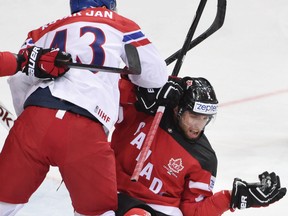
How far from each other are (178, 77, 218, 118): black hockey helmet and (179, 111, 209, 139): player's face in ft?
0.06

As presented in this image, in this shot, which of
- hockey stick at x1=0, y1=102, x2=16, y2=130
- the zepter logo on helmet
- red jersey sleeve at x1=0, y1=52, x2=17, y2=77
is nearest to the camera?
red jersey sleeve at x1=0, y1=52, x2=17, y2=77

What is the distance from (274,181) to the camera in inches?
113

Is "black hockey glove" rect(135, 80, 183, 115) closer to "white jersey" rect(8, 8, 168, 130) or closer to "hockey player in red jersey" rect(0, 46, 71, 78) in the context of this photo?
"white jersey" rect(8, 8, 168, 130)

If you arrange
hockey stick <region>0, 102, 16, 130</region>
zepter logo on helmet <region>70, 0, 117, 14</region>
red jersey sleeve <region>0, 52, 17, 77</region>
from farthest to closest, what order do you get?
hockey stick <region>0, 102, 16, 130</region>, zepter logo on helmet <region>70, 0, 117, 14</region>, red jersey sleeve <region>0, 52, 17, 77</region>

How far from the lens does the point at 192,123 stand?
2.85m

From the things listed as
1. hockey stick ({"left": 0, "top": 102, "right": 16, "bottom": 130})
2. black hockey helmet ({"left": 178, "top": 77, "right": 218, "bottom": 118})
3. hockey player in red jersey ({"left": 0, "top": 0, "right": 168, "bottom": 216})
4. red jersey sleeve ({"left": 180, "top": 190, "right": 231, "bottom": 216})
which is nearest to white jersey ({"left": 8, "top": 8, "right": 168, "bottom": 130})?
hockey player in red jersey ({"left": 0, "top": 0, "right": 168, "bottom": 216})

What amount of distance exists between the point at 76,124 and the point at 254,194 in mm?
715

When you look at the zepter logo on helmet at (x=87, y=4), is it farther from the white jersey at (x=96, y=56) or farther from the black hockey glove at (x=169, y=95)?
the black hockey glove at (x=169, y=95)

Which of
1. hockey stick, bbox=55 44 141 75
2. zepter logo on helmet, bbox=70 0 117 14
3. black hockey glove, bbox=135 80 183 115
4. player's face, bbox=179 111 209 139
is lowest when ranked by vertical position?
player's face, bbox=179 111 209 139

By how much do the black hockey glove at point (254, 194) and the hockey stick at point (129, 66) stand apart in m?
0.58

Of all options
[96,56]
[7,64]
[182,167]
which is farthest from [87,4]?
[182,167]

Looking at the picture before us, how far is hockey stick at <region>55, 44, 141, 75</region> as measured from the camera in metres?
2.55

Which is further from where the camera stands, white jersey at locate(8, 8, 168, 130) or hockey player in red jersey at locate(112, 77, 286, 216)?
hockey player in red jersey at locate(112, 77, 286, 216)

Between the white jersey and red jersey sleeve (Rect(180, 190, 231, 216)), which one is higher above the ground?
the white jersey
